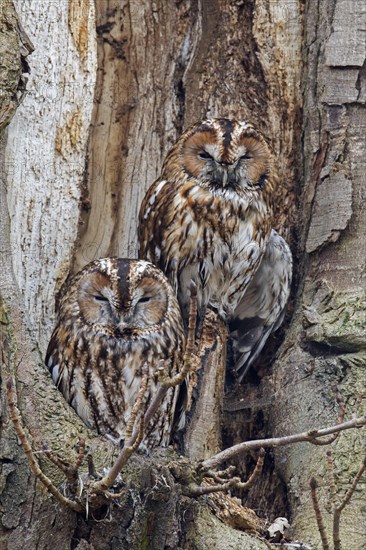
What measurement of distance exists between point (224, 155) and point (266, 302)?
73cm

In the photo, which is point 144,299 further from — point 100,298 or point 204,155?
point 204,155

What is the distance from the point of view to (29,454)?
116 inches

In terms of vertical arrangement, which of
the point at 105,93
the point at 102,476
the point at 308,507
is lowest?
the point at 308,507

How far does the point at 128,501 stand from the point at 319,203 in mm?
1752

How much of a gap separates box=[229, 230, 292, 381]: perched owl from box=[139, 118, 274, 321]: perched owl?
97 mm

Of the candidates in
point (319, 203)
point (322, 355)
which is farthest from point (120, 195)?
point (322, 355)

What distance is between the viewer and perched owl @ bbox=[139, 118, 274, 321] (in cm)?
459

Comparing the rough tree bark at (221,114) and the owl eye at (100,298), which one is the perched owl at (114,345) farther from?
the rough tree bark at (221,114)

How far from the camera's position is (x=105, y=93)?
16.5 feet

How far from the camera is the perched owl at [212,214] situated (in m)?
4.59

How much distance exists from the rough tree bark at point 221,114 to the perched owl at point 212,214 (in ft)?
0.81

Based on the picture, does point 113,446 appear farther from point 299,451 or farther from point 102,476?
point 299,451

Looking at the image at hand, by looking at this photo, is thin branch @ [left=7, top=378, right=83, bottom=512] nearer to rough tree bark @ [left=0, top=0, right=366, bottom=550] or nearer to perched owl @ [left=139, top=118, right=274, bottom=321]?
rough tree bark @ [left=0, top=0, right=366, bottom=550]

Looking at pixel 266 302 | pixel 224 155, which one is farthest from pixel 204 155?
pixel 266 302
